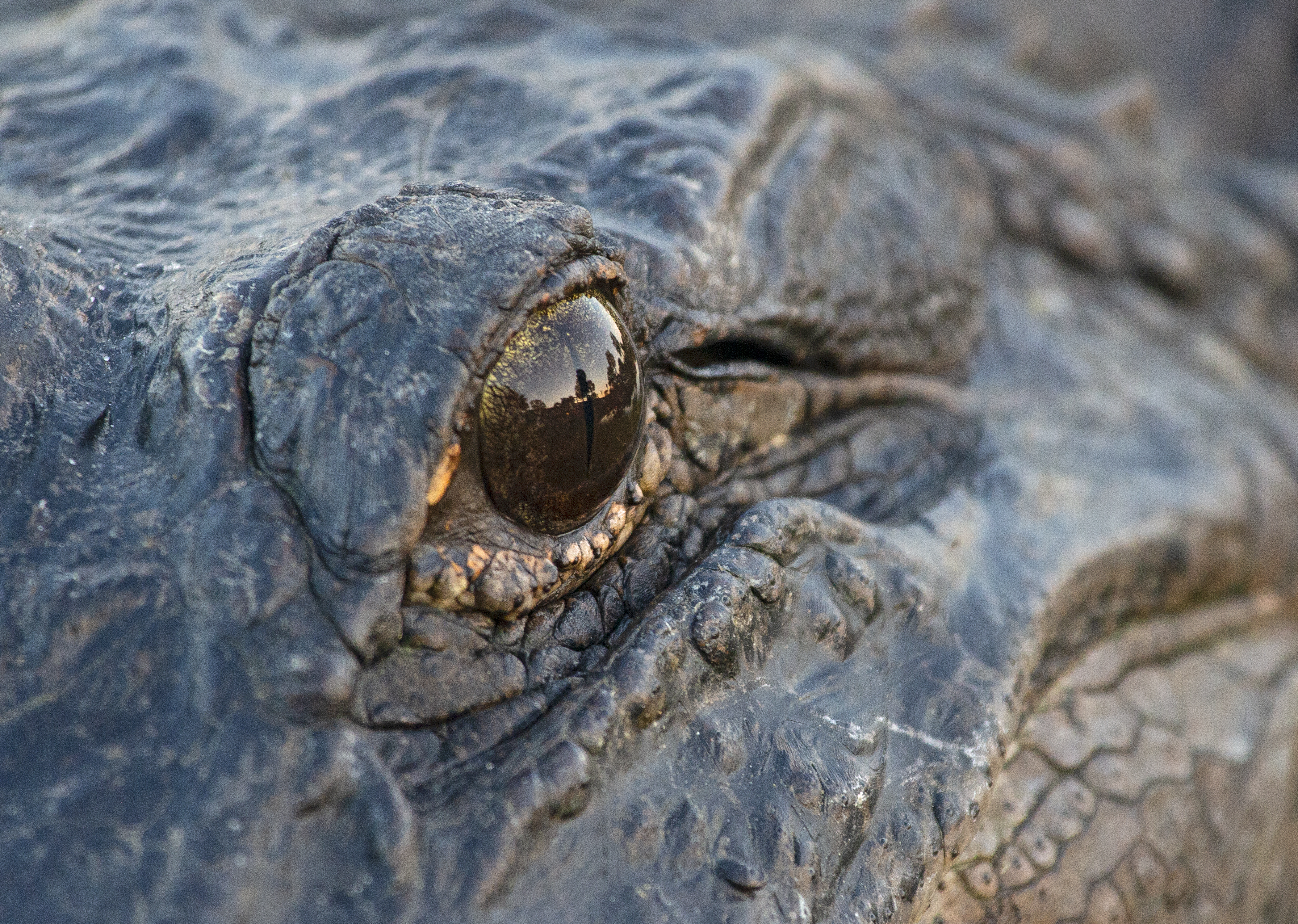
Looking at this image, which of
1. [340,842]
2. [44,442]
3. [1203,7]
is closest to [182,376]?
[44,442]

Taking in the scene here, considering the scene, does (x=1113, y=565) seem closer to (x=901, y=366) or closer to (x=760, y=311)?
(x=901, y=366)

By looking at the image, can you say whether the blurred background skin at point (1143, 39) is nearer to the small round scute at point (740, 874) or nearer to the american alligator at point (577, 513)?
the american alligator at point (577, 513)

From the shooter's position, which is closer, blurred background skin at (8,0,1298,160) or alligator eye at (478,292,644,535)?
alligator eye at (478,292,644,535)

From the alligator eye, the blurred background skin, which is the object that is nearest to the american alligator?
the alligator eye

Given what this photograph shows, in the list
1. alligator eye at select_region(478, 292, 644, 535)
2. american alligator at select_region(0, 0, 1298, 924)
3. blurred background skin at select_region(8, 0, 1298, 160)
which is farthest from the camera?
blurred background skin at select_region(8, 0, 1298, 160)

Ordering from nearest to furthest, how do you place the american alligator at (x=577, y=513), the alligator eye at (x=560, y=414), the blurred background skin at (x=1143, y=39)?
the american alligator at (x=577, y=513) → the alligator eye at (x=560, y=414) → the blurred background skin at (x=1143, y=39)

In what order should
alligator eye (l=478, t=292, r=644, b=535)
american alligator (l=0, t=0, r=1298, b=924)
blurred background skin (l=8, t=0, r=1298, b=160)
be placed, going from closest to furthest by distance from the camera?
american alligator (l=0, t=0, r=1298, b=924) → alligator eye (l=478, t=292, r=644, b=535) → blurred background skin (l=8, t=0, r=1298, b=160)

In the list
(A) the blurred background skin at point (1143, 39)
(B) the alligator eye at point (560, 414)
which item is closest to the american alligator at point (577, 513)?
(B) the alligator eye at point (560, 414)

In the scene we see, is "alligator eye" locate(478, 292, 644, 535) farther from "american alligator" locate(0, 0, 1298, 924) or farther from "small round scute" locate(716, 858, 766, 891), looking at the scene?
"small round scute" locate(716, 858, 766, 891)

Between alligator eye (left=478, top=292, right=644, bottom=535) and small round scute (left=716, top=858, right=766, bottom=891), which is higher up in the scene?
alligator eye (left=478, top=292, right=644, bottom=535)
